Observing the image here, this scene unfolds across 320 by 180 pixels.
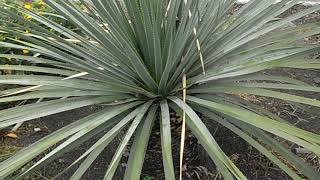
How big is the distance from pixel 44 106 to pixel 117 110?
0.34 meters

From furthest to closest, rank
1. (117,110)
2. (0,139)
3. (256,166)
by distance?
(0,139), (256,166), (117,110)

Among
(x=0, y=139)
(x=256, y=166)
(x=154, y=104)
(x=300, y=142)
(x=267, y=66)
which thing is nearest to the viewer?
(x=300, y=142)

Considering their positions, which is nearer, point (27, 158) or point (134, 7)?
point (27, 158)

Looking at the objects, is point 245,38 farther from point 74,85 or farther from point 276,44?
point 74,85

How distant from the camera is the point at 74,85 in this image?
2045 mm

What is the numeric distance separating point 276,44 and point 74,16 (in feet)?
2.95

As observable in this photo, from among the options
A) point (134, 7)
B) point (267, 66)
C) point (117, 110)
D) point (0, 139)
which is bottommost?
point (0, 139)

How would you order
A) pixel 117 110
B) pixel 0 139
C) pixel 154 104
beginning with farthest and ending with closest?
pixel 0 139
pixel 154 104
pixel 117 110

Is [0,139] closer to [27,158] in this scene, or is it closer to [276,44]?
[27,158]

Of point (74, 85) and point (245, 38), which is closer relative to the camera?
point (74, 85)

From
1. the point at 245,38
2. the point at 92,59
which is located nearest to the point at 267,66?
the point at 245,38

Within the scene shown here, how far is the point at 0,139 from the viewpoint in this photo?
114 inches

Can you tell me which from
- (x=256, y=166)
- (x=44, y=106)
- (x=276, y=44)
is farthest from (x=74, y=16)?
(x=256, y=166)

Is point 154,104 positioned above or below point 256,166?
above
